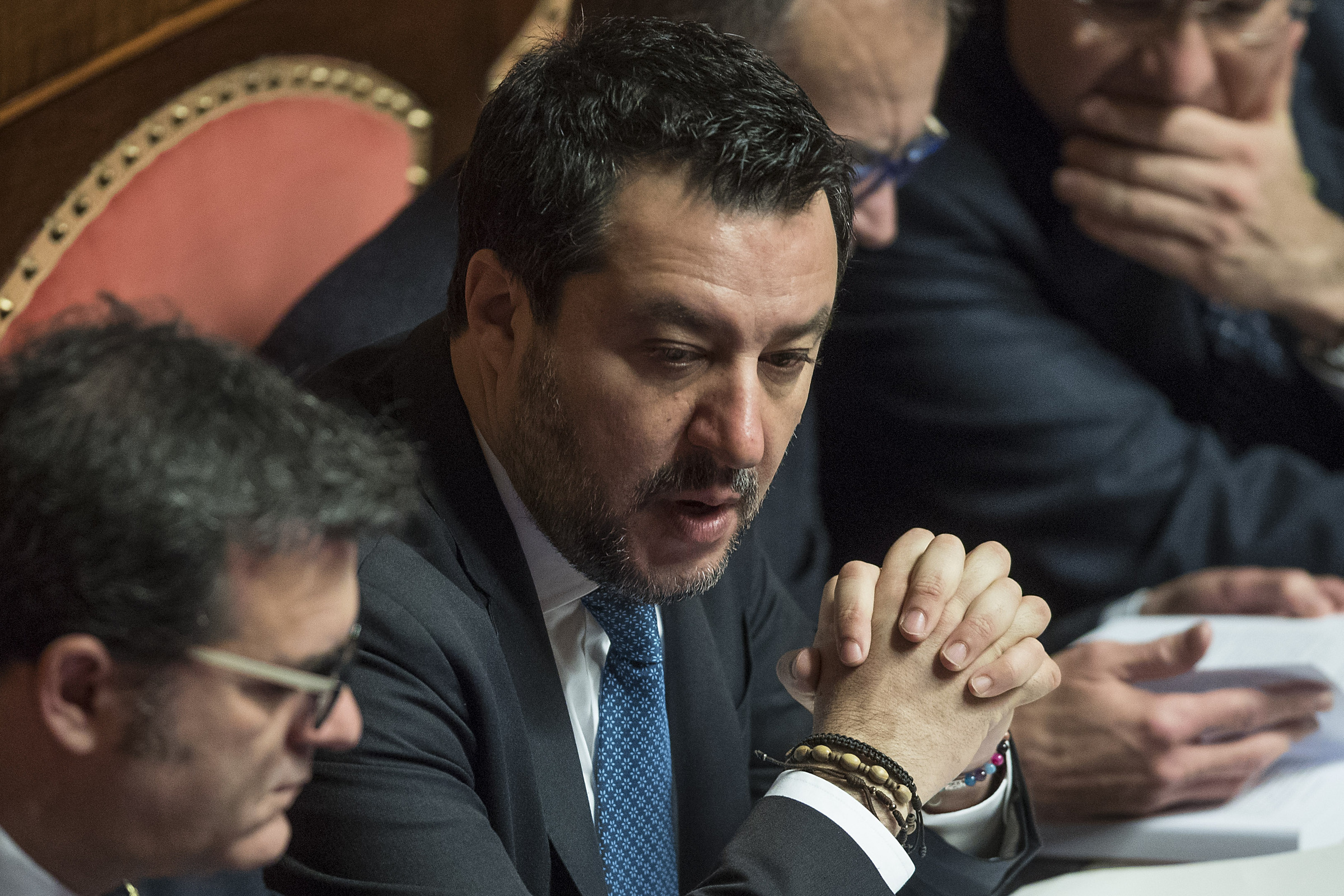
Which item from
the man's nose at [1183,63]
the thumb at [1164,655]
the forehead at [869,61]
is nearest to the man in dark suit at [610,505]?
the thumb at [1164,655]

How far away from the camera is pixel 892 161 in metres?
1.82

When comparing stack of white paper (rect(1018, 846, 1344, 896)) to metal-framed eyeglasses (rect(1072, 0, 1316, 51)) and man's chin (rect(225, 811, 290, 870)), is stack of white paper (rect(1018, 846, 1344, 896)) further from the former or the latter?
metal-framed eyeglasses (rect(1072, 0, 1316, 51))

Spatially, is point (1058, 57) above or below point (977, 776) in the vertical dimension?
above

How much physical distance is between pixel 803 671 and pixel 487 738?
0.85 feet

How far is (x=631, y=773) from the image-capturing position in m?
1.18

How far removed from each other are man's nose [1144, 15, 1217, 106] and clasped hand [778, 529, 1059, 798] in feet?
3.85

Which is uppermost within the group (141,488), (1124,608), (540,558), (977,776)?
(141,488)

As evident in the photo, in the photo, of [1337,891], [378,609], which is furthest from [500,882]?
[1337,891]

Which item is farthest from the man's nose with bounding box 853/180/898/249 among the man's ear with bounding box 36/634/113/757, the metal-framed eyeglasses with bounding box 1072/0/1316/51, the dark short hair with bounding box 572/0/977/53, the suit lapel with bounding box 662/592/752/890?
the man's ear with bounding box 36/634/113/757

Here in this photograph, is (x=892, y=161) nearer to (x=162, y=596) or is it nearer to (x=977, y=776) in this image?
(x=977, y=776)

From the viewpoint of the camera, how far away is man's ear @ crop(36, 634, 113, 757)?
62cm

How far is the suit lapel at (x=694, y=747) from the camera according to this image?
1243 millimetres

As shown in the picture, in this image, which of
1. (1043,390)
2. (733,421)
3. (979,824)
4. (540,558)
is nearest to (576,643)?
(540,558)

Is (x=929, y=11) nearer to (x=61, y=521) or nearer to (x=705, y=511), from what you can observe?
(x=705, y=511)
